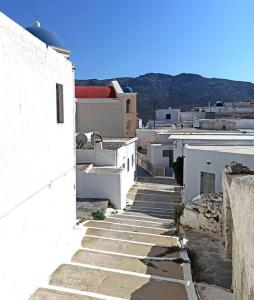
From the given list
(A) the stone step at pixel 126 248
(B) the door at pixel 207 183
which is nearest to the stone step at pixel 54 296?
(A) the stone step at pixel 126 248

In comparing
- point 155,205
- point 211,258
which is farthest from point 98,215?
point 211,258

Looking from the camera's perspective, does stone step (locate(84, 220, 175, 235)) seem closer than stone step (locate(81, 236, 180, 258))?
No

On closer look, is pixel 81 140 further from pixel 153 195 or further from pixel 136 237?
pixel 136 237

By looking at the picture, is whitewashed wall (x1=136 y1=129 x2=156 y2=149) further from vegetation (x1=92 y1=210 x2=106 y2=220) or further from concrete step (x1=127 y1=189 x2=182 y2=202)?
vegetation (x1=92 y1=210 x2=106 y2=220)

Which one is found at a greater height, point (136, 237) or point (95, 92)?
point (95, 92)

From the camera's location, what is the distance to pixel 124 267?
346 inches

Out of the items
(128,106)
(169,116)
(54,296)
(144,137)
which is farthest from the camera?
(169,116)

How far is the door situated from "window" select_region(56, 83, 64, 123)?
7896 millimetres

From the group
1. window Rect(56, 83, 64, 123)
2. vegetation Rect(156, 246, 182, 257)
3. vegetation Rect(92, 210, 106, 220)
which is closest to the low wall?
vegetation Rect(92, 210, 106, 220)

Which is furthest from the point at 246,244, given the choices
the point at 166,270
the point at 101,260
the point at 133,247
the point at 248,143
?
the point at 248,143

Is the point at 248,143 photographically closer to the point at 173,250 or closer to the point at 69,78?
the point at 173,250

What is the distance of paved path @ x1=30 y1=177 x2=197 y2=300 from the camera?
7434 millimetres

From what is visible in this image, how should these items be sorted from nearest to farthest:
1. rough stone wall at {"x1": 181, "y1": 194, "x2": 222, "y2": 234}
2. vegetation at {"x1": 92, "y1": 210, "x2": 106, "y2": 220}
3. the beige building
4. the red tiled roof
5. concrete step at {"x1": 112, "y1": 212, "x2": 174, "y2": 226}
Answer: rough stone wall at {"x1": 181, "y1": 194, "x2": 222, "y2": 234} → vegetation at {"x1": 92, "y1": 210, "x2": 106, "y2": 220} → concrete step at {"x1": 112, "y1": 212, "x2": 174, "y2": 226} → the beige building → the red tiled roof

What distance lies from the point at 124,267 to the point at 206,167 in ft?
24.5
